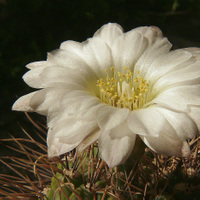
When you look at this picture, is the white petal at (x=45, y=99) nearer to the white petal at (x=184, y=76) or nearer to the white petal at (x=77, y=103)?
the white petal at (x=77, y=103)

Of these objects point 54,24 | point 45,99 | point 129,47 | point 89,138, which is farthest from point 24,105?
point 54,24

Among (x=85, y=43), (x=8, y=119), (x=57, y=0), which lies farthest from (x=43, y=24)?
(x=85, y=43)

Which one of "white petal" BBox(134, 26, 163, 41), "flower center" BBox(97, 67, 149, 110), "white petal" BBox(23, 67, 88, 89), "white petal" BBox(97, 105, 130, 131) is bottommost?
"flower center" BBox(97, 67, 149, 110)

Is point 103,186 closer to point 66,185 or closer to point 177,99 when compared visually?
point 66,185

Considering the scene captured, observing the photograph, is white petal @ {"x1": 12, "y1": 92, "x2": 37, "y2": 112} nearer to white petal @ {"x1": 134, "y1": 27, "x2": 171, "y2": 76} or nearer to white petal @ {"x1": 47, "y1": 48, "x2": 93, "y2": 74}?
white petal @ {"x1": 47, "y1": 48, "x2": 93, "y2": 74}

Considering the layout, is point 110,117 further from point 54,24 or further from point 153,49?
point 54,24

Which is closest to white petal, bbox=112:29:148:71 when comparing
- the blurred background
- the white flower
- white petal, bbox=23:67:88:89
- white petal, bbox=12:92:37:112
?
the white flower
